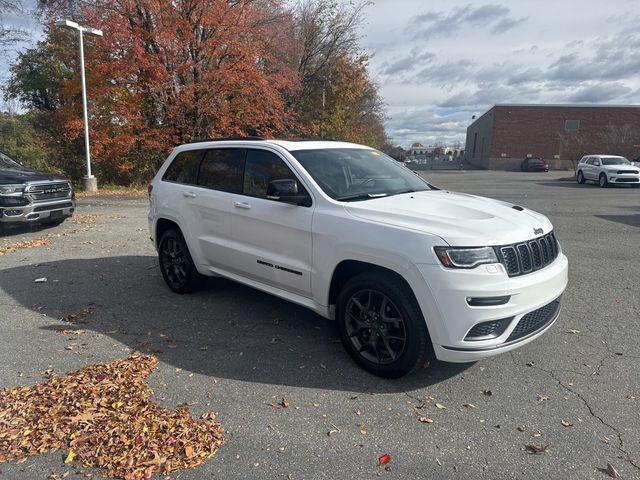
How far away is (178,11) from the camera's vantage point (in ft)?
62.8

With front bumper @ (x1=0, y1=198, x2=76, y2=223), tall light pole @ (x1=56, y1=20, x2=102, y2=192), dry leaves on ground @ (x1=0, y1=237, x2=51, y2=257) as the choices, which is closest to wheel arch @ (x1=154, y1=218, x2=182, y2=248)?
dry leaves on ground @ (x1=0, y1=237, x2=51, y2=257)

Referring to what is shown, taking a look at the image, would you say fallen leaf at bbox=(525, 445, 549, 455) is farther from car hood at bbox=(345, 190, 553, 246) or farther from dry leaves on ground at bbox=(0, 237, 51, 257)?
dry leaves on ground at bbox=(0, 237, 51, 257)

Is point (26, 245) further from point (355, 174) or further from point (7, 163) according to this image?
point (355, 174)

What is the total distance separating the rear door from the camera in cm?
412

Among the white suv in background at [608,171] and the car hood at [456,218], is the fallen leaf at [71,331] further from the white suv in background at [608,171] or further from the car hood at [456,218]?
the white suv in background at [608,171]

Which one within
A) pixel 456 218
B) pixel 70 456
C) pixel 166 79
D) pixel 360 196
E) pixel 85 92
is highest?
pixel 166 79

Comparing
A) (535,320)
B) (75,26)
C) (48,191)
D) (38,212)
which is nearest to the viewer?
(535,320)

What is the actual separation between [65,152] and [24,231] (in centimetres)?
1537

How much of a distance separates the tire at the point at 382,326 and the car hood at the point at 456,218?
462mm

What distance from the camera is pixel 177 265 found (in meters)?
5.71

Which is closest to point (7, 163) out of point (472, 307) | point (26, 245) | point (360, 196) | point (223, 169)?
point (26, 245)

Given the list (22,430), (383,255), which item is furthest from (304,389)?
(22,430)

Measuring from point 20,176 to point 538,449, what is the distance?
9.67 m

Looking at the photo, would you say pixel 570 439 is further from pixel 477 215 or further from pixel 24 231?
pixel 24 231
